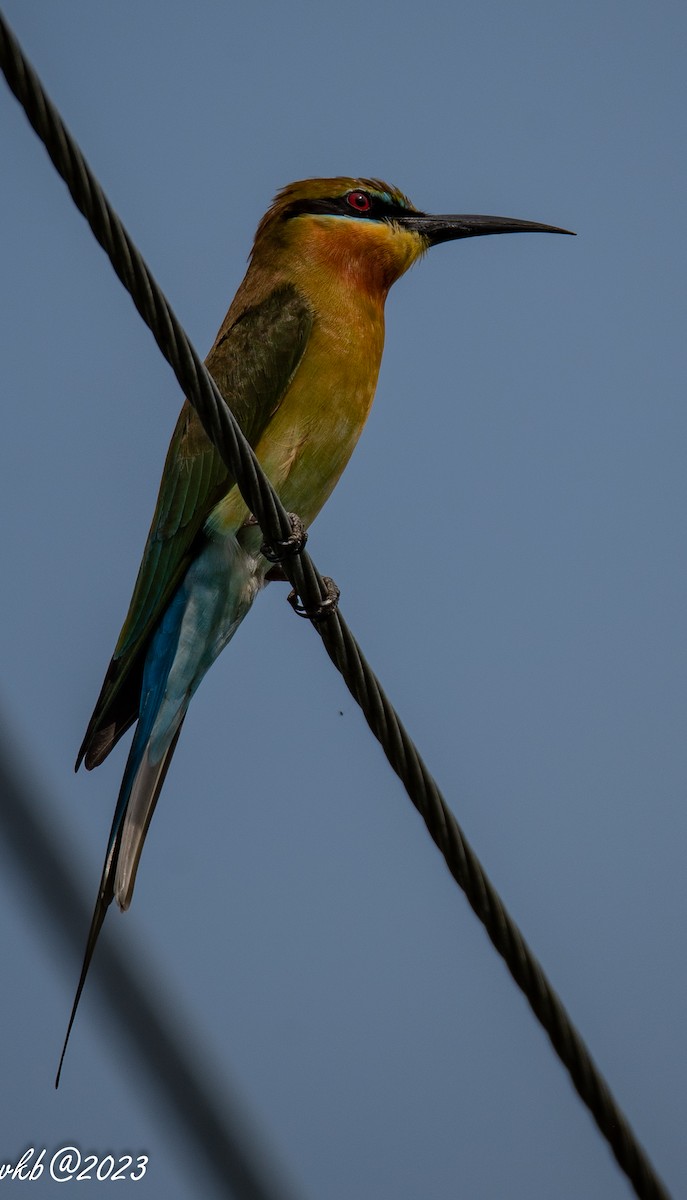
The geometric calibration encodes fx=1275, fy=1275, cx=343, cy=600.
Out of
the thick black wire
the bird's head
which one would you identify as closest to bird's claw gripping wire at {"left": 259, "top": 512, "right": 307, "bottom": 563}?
the thick black wire

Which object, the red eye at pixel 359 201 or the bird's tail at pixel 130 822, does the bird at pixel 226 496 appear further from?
the red eye at pixel 359 201

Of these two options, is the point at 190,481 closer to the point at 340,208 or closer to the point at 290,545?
the point at 290,545

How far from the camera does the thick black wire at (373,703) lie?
A: 1602 millimetres

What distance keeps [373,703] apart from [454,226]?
2.14 metres

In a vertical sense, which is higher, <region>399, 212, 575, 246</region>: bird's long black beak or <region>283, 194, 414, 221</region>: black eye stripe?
<region>283, 194, 414, 221</region>: black eye stripe

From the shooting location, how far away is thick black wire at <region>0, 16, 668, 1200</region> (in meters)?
1.60

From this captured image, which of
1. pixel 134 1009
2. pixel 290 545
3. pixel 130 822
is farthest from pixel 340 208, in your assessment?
pixel 134 1009

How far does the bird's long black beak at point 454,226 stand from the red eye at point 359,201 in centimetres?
11

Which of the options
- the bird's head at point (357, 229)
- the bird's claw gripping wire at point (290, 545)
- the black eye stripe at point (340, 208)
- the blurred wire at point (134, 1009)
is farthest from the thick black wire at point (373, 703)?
the black eye stripe at point (340, 208)

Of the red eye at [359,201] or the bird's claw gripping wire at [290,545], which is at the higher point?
the red eye at [359,201]

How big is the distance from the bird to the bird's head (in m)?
0.07

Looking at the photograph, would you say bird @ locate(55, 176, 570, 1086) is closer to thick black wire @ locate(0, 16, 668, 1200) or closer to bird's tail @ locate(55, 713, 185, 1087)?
bird's tail @ locate(55, 713, 185, 1087)

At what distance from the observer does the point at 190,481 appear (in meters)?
3.03

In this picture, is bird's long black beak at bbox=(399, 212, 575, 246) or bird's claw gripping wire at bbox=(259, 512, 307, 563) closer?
bird's claw gripping wire at bbox=(259, 512, 307, 563)
